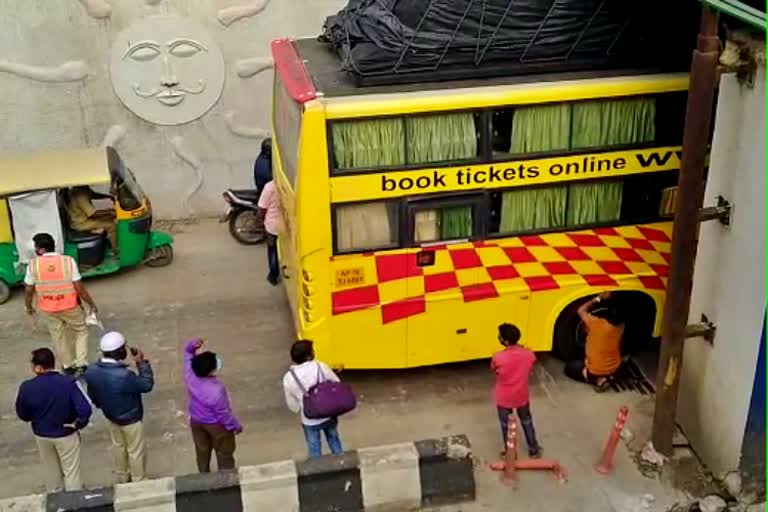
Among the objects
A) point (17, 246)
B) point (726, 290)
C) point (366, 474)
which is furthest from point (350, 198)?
point (17, 246)

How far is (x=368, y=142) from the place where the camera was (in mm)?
7980

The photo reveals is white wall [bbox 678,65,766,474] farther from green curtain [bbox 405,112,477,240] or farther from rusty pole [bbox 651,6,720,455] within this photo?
green curtain [bbox 405,112,477,240]

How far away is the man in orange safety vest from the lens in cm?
848

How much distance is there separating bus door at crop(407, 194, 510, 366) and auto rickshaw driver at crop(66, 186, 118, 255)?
406 centimetres

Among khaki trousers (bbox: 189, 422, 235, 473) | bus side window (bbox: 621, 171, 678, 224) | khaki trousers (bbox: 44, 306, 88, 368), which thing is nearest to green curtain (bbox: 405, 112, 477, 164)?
bus side window (bbox: 621, 171, 678, 224)

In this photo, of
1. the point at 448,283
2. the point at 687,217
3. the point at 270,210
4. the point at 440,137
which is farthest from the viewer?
the point at 270,210

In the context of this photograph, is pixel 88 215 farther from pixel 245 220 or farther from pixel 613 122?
pixel 613 122

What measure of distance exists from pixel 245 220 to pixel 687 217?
6.19 metres

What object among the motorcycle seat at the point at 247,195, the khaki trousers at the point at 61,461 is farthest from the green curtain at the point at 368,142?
the motorcycle seat at the point at 247,195

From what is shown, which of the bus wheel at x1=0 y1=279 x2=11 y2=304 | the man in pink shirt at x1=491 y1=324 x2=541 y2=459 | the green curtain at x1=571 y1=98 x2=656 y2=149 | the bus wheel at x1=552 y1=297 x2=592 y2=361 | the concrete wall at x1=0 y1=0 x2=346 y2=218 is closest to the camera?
the man in pink shirt at x1=491 y1=324 x2=541 y2=459

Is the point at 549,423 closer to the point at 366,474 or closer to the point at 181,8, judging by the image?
the point at 366,474

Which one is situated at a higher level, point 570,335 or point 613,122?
point 613,122

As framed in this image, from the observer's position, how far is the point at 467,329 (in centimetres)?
865

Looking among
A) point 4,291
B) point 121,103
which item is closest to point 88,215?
point 4,291
